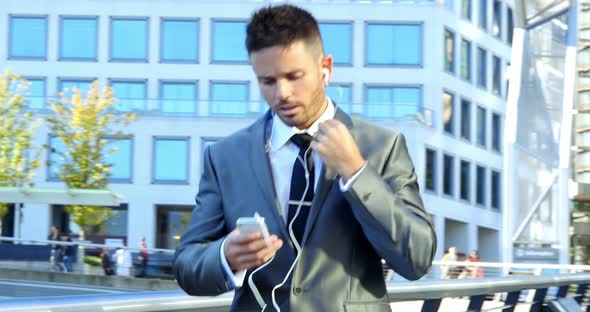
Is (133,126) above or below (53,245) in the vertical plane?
above

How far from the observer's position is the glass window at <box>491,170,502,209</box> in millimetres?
56969

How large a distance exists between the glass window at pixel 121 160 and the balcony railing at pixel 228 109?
137 centimetres

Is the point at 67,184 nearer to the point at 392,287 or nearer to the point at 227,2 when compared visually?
the point at 227,2


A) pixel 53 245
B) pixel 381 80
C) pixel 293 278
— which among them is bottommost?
pixel 53 245

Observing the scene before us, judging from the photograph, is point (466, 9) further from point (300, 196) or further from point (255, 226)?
point (255, 226)

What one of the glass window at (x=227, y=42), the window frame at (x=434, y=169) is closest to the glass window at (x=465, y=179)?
the window frame at (x=434, y=169)

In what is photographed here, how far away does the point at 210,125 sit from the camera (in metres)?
49.6

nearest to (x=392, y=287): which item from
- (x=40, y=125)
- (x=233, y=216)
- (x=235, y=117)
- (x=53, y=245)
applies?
(x=233, y=216)

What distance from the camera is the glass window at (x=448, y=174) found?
171 ft

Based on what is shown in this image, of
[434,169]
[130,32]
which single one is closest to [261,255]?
[434,169]

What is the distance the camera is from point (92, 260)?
117 feet

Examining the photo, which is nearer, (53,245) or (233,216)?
(233,216)

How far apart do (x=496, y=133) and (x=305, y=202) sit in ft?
180

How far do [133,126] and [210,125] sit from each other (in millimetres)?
3249
